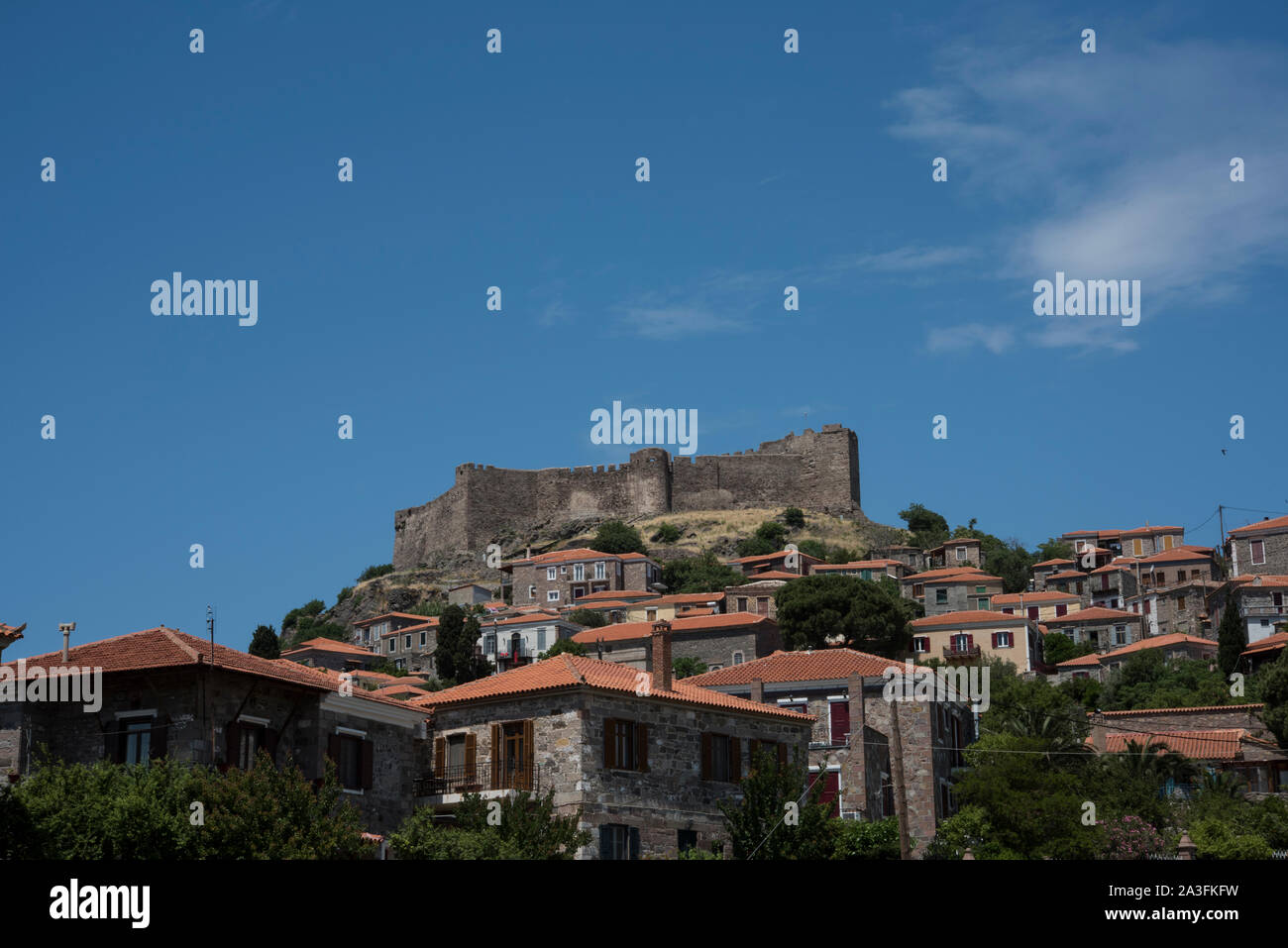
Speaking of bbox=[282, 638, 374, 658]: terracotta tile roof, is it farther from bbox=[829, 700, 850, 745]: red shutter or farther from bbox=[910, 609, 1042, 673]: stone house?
bbox=[829, 700, 850, 745]: red shutter

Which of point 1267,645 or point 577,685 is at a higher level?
point 1267,645

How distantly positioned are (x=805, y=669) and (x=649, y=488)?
102 m

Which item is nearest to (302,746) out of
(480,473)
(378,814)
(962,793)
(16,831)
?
(378,814)

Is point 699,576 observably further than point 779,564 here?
No

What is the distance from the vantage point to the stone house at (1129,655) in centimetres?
8544

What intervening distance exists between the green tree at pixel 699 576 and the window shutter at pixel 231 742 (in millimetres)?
79252

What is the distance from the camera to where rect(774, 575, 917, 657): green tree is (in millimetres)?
84250

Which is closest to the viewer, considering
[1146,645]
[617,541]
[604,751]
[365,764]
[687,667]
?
[365,764]

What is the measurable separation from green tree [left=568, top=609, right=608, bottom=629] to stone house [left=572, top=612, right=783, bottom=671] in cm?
1150

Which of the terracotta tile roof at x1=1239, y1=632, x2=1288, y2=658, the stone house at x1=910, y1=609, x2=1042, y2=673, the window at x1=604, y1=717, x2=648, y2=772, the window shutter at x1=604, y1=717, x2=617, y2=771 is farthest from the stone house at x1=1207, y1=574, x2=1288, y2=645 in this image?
the window shutter at x1=604, y1=717, x2=617, y2=771

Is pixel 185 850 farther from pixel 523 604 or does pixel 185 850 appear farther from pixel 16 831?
pixel 523 604

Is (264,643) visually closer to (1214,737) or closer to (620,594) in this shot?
(620,594)

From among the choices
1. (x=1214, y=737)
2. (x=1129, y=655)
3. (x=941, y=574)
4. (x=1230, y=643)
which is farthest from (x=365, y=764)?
(x=941, y=574)

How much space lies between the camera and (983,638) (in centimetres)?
8856
